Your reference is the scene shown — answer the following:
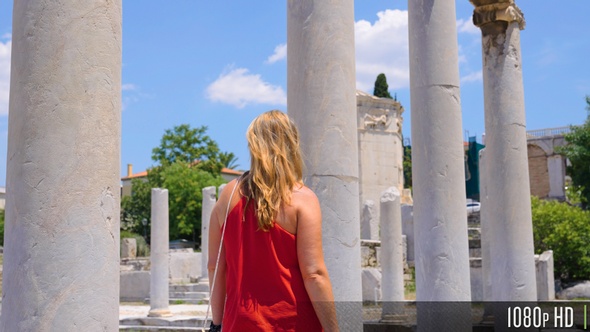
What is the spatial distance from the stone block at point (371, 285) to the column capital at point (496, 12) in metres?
18.2

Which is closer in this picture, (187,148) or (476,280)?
(476,280)

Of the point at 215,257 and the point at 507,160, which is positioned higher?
the point at 507,160

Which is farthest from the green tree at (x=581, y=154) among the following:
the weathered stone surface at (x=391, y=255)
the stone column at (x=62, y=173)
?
the stone column at (x=62, y=173)

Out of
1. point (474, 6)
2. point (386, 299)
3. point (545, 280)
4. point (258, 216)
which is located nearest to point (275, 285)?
point (258, 216)

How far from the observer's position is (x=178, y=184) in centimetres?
6594

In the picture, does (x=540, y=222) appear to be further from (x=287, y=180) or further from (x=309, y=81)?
(x=287, y=180)

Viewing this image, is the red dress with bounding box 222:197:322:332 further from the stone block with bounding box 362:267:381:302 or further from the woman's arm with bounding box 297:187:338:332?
the stone block with bounding box 362:267:381:302

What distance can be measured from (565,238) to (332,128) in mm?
28586

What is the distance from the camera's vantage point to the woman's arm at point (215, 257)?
4.17m

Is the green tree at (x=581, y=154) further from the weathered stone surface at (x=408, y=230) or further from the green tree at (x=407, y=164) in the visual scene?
the green tree at (x=407, y=164)

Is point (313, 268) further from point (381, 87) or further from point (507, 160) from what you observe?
point (381, 87)

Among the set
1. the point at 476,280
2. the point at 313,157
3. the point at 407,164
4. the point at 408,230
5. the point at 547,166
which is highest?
the point at 407,164

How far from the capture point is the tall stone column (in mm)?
11188

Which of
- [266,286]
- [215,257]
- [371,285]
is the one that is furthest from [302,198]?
[371,285]
